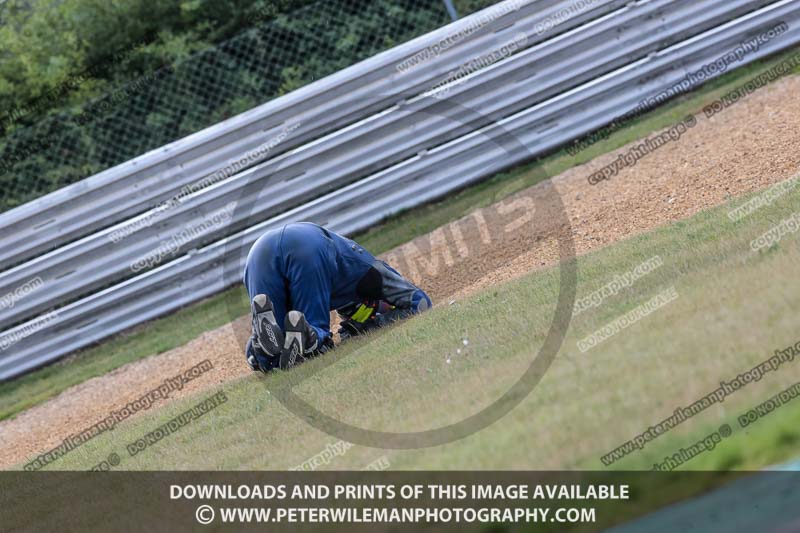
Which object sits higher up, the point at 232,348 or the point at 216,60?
the point at 216,60

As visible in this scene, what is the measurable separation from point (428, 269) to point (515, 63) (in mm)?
2932

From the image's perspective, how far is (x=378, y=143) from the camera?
11891 mm

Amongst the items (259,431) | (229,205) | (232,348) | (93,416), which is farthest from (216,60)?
(259,431)

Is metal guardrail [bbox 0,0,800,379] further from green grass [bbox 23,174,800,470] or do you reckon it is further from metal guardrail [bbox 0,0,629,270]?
green grass [bbox 23,174,800,470]

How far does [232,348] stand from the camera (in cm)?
1009

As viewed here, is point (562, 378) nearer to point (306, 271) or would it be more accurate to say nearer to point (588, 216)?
point (306, 271)

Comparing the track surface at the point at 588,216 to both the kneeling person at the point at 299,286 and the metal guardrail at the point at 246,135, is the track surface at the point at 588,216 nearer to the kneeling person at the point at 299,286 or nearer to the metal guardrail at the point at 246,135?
the kneeling person at the point at 299,286

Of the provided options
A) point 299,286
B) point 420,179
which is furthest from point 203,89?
point 299,286

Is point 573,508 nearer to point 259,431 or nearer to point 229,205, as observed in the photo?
point 259,431

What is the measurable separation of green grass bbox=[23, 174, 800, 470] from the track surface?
32.2 inches

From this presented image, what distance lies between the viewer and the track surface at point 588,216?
902 cm

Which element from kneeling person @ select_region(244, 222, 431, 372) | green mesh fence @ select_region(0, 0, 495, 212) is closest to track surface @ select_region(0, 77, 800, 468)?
kneeling person @ select_region(244, 222, 431, 372)

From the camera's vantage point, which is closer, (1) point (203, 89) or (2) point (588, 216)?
(2) point (588, 216)

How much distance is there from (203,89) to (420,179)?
2.73 m
